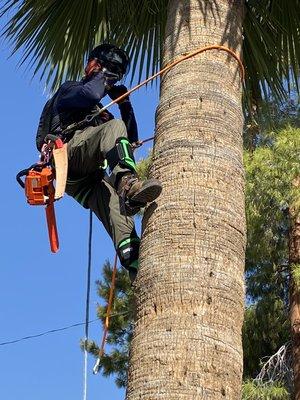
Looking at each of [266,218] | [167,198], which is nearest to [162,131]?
[167,198]

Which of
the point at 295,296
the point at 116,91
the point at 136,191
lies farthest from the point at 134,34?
the point at 295,296

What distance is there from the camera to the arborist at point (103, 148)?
121 inches

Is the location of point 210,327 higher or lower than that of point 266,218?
lower

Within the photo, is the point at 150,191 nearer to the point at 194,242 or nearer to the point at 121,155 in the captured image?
the point at 194,242

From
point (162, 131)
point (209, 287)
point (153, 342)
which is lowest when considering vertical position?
point (153, 342)

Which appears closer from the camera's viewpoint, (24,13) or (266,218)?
(24,13)

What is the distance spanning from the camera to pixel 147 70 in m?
5.20

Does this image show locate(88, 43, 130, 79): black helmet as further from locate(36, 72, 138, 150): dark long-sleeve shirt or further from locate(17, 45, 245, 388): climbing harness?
locate(17, 45, 245, 388): climbing harness

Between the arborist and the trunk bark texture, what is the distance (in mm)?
5217

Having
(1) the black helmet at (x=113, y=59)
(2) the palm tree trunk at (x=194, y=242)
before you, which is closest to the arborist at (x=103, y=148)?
(1) the black helmet at (x=113, y=59)

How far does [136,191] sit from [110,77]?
3.74 ft

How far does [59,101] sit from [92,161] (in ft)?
1.32

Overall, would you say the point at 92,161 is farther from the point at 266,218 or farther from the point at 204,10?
the point at 266,218

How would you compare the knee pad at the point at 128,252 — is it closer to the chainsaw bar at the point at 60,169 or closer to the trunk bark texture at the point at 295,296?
the chainsaw bar at the point at 60,169
